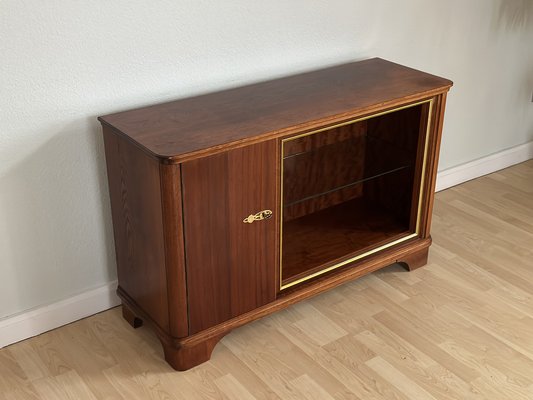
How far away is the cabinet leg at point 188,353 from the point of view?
2.21 metres

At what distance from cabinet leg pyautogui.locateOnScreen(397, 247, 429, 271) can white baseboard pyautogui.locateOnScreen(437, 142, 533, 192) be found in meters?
0.63

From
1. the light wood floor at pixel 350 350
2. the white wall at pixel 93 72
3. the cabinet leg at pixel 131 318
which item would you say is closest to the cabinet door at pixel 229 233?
the light wood floor at pixel 350 350

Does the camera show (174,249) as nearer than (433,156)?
Yes

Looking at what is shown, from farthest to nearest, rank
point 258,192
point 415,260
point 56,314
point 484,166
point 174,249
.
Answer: point 484,166
point 415,260
point 56,314
point 258,192
point 174,249

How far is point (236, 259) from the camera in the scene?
221 centimetres

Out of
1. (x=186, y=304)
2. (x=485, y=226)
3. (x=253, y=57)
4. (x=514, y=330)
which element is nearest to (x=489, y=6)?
(x=485, y=226)

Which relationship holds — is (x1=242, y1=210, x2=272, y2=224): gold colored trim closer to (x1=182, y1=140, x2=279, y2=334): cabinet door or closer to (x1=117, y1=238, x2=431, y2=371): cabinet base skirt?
(x1=182, y1=140, x2=279, y2=334): cabinet door

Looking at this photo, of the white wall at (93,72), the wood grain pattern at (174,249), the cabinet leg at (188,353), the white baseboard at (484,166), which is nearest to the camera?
the wood grain pattern at (174,249)

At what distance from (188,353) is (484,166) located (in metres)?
1.86

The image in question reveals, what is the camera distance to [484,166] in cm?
348

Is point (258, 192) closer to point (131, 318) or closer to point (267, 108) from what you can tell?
point (267, 108)

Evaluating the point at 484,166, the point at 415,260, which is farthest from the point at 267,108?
the point at 484,166

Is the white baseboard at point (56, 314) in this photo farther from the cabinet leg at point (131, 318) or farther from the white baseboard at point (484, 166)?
the white baseboard at point (484, 166)

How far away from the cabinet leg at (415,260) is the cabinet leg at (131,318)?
37.4 inches
